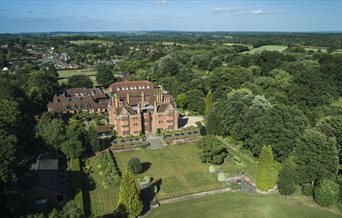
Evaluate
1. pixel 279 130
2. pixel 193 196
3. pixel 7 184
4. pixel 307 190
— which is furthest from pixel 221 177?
pixel 7 184

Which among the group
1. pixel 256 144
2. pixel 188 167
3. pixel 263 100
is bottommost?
pixel 188 167

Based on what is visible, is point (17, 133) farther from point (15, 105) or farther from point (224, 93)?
point (224, 93)

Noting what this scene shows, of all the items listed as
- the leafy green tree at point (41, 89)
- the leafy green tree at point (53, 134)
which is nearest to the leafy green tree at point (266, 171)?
the leafy green tree at point (53, 134)

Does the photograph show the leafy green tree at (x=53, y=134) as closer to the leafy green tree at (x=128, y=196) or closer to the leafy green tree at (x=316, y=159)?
the leafy green tree at (x=128, y=196)

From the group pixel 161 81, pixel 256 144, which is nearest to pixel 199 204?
pixel 256 144

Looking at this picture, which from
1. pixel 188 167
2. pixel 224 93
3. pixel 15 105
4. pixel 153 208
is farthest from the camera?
pixel 224 93

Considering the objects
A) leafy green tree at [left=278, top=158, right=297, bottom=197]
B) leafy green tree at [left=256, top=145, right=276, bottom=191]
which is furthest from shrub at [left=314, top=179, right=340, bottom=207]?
leafy green tree at [left=256, top=145, right=276, bottom=191]
